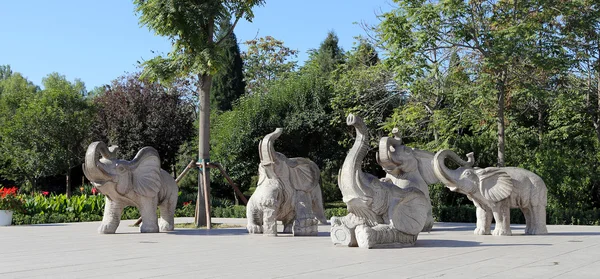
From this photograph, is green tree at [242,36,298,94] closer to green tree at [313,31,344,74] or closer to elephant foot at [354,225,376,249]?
green tree at [313,31,344,74]

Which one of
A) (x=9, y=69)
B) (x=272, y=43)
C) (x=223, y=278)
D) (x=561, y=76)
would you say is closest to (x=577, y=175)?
(x=561, y=76)

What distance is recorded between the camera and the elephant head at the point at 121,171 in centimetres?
1229

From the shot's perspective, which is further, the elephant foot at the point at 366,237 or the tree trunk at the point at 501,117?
the tree trunk at the point at 501,117

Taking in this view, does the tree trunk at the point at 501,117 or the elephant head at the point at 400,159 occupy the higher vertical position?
the tree trunk at the point at 501,117

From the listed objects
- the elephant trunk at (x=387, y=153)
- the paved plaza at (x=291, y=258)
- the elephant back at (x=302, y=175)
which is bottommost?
the paved plaza at (x=291, y=258)

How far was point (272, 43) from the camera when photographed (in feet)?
138

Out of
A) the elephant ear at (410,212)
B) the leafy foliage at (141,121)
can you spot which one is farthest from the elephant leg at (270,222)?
the leafy foliage at (141,121)

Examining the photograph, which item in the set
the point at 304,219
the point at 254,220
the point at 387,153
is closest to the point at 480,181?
the point at 387,153

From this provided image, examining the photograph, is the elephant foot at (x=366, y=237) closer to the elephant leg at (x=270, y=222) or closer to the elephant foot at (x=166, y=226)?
the elephant leg at (x=270, y=222)

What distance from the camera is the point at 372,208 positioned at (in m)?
9.70

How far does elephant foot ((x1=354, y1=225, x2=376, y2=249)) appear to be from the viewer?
9.38 meters

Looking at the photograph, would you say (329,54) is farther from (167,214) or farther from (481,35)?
(167,214)

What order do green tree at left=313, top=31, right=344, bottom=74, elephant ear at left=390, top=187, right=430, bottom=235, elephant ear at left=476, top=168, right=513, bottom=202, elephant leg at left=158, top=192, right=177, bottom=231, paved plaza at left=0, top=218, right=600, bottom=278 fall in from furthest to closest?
1. green tree at left=313, top=31, right=344, bottom=74
2. elephant leg at left=158, top=192, right=177, bottom=231
3. elephant ear at left=476, top=168, right=513, bottom=202
4. elephant ear at left=390, top=187, right=430, bottom=235
5. paved plaza at left=0, top=218, right=600, bottom=278

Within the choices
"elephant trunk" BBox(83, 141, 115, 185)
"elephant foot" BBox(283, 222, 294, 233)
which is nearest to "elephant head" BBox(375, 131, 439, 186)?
"elephant foot" BBox(283, 222, 294, 233)
